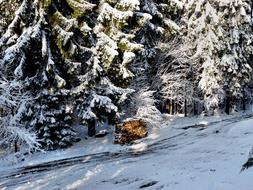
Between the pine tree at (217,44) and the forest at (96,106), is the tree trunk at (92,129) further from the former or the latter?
the pine tree at (217,44)

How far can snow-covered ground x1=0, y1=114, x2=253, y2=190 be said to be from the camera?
1350 cm

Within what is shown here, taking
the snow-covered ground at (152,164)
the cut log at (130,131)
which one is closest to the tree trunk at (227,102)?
the snow-covered ground at (152,164)

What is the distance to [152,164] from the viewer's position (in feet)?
60.0

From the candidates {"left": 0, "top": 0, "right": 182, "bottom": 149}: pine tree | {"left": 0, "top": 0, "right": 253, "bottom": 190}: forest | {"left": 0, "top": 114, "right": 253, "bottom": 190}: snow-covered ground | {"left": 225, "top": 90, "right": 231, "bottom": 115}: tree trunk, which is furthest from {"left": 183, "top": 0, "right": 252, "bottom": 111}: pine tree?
{"left": 0, "top": 0, "right": 182, "bottom": 149}: pine tree

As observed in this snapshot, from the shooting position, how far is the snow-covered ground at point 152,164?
44.3ft

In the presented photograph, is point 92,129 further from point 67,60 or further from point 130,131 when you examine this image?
point 67,60

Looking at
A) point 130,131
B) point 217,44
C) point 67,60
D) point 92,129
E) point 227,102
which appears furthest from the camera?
point 227,102

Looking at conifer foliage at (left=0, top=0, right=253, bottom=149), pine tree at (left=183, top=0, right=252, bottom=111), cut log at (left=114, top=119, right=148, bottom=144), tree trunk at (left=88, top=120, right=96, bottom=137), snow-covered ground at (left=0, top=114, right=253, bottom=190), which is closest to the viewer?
snow-covered ground at (left=0, top=114, right=253, bottom=190)

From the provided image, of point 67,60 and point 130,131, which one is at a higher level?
point 67,60

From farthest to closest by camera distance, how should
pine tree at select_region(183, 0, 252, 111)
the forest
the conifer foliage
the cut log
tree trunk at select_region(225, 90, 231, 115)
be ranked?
tree trunk at select_region(225, 90, 231, 115) → pine tree at select_region(183, 0, 252, 111) → the cut log → the conifer foliage → the forest

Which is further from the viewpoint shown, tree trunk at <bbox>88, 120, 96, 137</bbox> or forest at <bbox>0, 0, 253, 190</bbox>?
tree trunk at <bbox>88, 120, 96, 137</bbox>

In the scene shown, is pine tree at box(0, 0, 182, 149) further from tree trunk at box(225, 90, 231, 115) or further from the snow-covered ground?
tree trunk at box(225, 90, 231, 115)

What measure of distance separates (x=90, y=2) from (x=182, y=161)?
12.6m

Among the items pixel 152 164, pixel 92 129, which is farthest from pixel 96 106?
pixel 152 164
